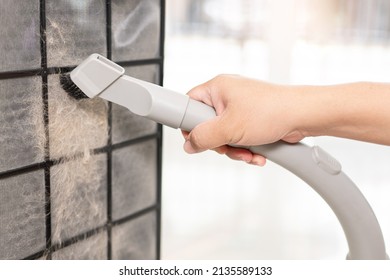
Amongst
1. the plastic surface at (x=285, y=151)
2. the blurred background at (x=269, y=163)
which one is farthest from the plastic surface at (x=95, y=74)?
the blurred background at (x=269, y=163)

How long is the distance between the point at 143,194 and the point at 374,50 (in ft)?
4.26

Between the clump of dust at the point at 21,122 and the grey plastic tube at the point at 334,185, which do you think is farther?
the grey plastic tube at the point at 334,185

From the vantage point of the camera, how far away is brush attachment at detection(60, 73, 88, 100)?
75 centimetres

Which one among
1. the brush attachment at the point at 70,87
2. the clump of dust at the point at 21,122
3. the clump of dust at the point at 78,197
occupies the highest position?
the brush attachment at the point at 70,87

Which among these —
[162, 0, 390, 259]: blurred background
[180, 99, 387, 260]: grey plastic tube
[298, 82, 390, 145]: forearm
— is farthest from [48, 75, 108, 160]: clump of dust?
[162, 0, 390, 259]: blurred background

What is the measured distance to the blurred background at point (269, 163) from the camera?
1.93m

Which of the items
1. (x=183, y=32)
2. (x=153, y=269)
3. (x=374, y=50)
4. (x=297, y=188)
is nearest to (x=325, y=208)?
(x=297, y=188)

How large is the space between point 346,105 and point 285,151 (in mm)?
110

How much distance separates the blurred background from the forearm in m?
1.18

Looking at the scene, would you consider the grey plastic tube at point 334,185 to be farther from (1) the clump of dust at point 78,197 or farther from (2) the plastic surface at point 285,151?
(1) the clump of dust at point 78,197

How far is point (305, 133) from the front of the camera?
0.79m

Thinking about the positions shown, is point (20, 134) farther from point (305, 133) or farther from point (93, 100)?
point (305, 133)

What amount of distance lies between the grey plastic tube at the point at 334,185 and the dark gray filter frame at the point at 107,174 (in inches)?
6.3

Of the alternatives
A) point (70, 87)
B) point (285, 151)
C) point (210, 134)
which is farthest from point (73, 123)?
point (285, 151)
